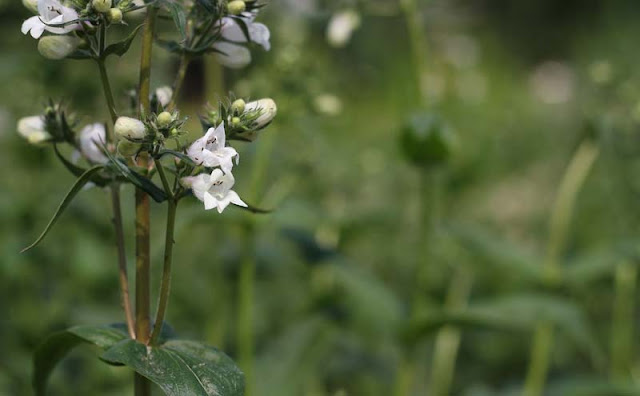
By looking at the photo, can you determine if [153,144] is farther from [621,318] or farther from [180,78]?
[621,318]

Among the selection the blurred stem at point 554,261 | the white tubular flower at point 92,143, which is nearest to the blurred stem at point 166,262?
the white tubular flower at point 92,143

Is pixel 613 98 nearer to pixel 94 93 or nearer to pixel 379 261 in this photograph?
pixel 379 261

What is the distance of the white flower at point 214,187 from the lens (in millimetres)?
1400

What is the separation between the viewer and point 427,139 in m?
2.76

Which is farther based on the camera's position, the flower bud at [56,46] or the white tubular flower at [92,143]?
the white tubular flower at [92,143]

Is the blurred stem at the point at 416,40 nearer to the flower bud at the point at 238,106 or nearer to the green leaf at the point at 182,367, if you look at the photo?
the flower bud at the point at 238,106

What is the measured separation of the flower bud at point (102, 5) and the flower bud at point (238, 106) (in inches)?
10.3

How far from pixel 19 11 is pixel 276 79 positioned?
145 cm

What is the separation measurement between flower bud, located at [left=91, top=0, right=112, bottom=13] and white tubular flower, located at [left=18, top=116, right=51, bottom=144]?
0.39 m

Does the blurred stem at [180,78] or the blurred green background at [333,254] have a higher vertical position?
the blurred stem at [180,78]

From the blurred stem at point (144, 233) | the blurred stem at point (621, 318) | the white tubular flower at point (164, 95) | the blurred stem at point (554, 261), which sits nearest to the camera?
the blurred stem at point (144, 233)

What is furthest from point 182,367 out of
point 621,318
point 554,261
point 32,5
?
point 621,318

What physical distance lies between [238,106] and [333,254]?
1.73 m

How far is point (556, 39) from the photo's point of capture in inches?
455
